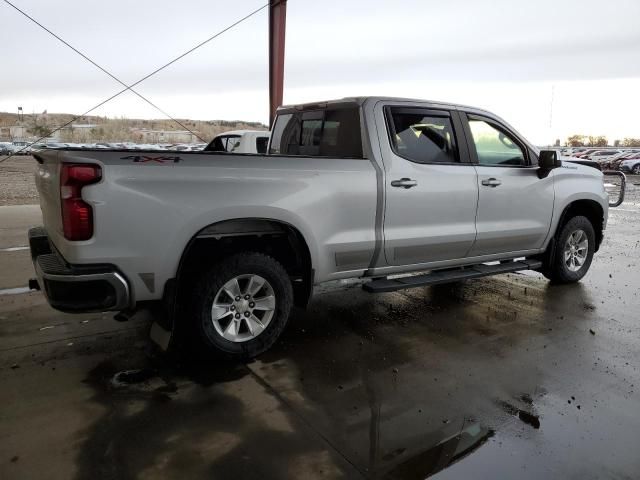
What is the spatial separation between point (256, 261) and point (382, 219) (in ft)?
3.72

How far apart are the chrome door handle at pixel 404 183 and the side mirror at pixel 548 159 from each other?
64.0 inches

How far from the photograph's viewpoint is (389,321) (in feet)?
15.8

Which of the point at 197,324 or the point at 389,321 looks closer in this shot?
the point at 197,324

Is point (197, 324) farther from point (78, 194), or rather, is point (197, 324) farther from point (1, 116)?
point (1, 116)

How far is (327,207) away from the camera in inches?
156

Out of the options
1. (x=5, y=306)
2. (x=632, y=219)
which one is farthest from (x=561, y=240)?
(x=632, y=219)

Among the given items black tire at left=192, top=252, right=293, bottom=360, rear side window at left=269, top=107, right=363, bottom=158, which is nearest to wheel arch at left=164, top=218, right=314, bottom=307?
black tire at left=192, top=252, right=293, bottom=360

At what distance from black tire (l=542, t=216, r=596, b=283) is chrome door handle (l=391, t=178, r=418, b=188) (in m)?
2.38

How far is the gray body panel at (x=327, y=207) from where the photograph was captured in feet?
10.5

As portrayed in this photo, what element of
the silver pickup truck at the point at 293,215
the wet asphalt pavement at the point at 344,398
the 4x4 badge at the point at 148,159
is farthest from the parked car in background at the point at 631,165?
the 4x4 badge at the point at 148,159

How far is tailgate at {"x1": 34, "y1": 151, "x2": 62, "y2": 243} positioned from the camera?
3.24 m

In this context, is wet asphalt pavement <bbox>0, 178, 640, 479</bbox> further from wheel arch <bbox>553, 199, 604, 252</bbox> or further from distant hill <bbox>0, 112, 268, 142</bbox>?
distant hill <bbox>0, 112, 268, 142</bbox>

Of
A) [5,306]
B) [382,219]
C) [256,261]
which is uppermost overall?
[382,219]

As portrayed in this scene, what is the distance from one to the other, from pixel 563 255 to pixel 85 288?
5.00 meters
